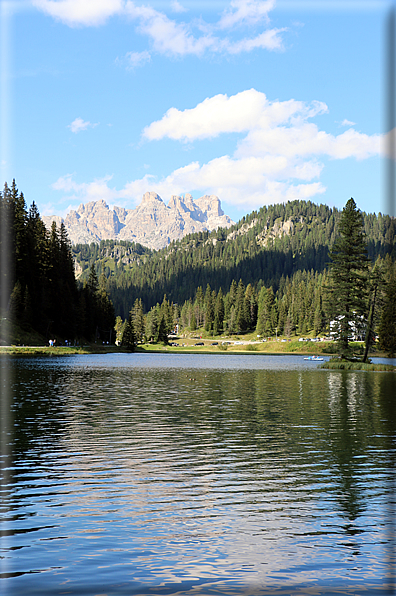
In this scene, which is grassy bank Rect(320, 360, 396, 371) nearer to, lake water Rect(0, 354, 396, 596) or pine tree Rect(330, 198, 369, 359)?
pine tree Rect(330, 198, 369, 359)

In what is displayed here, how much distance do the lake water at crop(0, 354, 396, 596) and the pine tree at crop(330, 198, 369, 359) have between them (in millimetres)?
51718

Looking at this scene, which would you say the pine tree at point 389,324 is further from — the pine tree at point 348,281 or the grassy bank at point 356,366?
the grassy bank at point 356,366

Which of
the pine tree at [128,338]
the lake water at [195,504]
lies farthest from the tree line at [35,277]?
A: the lake water at [195,504]

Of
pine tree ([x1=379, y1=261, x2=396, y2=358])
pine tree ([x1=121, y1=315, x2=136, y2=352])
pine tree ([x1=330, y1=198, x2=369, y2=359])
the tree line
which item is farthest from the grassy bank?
pine tree ([x1=121, y1=315, x2=136, y2=352])

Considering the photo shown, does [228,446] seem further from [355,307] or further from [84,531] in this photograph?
[355,307]

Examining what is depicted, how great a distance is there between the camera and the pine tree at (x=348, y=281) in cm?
8369

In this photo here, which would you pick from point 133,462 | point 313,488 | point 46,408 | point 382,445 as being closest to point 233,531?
point 313,488

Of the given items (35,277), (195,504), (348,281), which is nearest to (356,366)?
(348,281)

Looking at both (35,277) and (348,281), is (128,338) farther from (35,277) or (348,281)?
(348,281)

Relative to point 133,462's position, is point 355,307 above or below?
above

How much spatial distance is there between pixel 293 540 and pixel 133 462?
9539mm

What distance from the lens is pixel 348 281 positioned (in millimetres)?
85750

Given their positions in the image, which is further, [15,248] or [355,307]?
[15,248]

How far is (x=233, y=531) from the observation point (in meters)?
12.8
